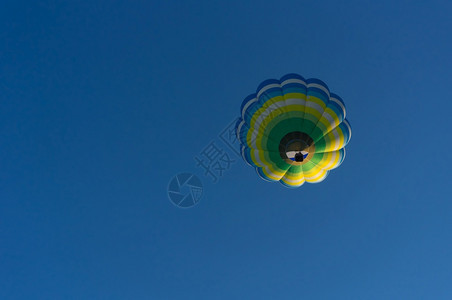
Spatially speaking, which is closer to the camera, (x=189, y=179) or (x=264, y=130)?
(x=264, y=130)

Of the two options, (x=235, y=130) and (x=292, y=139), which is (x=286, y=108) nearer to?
(x=292, y=139)

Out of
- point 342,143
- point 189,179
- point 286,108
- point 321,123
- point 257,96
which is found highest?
point 189,179

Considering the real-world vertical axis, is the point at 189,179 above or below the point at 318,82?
above

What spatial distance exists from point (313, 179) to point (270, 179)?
1750 millimetres

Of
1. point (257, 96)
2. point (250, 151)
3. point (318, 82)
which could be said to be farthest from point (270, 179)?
point (318, 82)

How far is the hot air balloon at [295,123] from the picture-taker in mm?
11742

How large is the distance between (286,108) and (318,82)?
1564 millimetres

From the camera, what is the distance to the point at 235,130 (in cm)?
1280

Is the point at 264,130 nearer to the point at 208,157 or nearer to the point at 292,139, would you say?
the point at 292,139

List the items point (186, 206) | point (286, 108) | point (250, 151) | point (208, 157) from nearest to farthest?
point (286, 108), point (250, 151), point (208, 157), point (186, 206)

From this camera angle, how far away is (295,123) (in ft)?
39.0

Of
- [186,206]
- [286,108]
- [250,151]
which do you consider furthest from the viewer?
[186,206]

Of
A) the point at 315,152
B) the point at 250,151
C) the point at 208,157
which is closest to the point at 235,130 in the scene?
the point at 250,151

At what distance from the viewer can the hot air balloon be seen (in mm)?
11742
